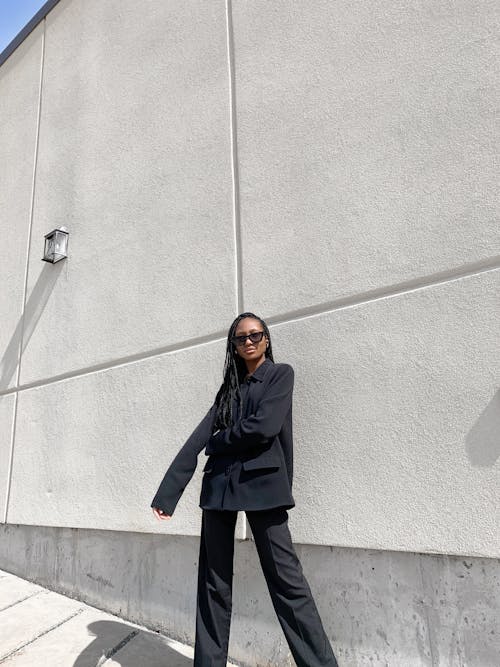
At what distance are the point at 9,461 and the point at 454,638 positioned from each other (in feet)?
12.5

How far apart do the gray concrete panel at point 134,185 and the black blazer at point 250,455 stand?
945 millimetres

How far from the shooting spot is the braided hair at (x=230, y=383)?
7.94 ft

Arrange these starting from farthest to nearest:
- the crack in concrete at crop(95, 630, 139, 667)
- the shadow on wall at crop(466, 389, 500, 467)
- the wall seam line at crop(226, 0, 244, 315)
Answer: the wall seam line at crop(226, 0, 244, 315), the crack in concrete at crop(95, 630, 139, 667), the shadow on wall at crop(466, 389, 500, 467)

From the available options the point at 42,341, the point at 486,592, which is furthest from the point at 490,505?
the point at 42,341

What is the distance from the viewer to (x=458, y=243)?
7.98 feet

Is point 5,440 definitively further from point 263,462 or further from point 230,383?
point 263,462

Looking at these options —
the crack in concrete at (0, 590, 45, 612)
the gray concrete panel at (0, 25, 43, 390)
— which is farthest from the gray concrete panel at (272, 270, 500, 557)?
the gray concrete panel at (0, 25, 43, 390)

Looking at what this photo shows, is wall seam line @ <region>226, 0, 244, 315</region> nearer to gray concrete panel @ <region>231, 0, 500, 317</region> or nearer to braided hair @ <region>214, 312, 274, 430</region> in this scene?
gray concrete panel @ <region>231, 0, 500, 317</region>

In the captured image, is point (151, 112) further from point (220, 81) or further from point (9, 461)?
point (9, 461)

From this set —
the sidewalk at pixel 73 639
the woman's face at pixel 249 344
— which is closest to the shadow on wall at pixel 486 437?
the woman's face at pixel 249 344

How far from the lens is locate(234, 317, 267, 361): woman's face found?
2453 mm

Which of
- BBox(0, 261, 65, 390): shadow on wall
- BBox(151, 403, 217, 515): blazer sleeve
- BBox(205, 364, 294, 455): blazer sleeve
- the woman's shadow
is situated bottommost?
the woman's shadow

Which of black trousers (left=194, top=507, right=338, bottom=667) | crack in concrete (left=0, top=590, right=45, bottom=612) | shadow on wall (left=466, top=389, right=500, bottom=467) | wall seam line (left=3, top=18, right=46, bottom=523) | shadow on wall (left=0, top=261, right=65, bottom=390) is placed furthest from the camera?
shadow on wall (left=0, top=261, right=65, bottom=390)

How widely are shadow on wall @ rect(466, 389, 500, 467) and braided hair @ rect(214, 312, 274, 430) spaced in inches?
39.4
